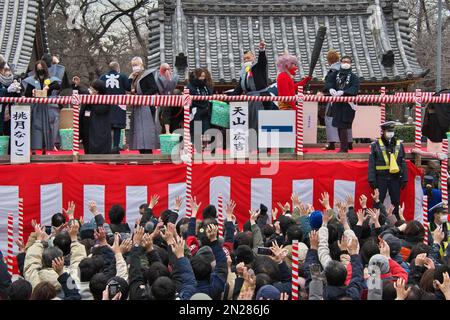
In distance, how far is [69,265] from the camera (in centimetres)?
816

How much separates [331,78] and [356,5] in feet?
30.2

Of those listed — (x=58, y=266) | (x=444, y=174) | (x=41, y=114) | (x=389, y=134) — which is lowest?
(x=58, y=266)

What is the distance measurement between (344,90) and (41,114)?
4902mm

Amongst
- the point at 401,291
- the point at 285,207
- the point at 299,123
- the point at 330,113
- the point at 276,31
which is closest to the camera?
the point at 401,291

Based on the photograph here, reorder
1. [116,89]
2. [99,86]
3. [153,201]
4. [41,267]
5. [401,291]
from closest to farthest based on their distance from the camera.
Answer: [401,291]
[41,267]
[153,201]
[99,86]
[116,89]

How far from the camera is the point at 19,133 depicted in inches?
484

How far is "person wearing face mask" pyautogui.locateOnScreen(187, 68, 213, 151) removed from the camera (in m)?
13.0

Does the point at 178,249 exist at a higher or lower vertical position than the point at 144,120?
lower

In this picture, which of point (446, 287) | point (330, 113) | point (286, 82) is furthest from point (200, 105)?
point (446, 287)

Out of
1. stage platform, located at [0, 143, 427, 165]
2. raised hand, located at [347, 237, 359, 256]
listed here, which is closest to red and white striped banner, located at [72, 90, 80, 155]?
stage platform, located at [0, 143, 427, 165]

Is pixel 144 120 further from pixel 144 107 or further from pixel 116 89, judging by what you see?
pixel 116 89

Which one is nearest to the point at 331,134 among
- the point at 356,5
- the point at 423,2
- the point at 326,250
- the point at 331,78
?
the point at 331,78

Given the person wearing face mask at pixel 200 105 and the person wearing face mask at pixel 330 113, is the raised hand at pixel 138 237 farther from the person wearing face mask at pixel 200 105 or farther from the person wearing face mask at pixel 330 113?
the person wearing face mask at pixel 330 113
